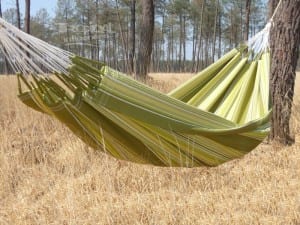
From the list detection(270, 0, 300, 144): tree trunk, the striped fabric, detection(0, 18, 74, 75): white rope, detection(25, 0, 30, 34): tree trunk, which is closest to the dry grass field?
detection(270, 0, 300, 144): tree trunk

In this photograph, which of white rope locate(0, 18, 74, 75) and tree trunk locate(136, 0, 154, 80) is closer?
white rope locate(0, 18, 74, 75)

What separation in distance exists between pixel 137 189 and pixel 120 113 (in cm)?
75

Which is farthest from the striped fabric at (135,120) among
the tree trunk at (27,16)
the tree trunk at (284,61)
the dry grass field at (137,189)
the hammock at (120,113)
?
the tree trunk at (27,16)

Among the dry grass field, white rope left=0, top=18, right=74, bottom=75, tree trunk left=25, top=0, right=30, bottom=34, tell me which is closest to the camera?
white rope left=0, top=18, right=74, bottom=75

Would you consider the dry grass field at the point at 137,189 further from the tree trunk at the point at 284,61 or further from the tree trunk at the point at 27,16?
the tree trunk at the point at 27,16

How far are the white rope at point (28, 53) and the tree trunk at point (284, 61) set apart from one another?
148cm

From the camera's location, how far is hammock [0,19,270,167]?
3.84 ft

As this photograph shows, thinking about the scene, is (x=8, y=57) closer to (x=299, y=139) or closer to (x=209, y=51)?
(x=299, y=139)

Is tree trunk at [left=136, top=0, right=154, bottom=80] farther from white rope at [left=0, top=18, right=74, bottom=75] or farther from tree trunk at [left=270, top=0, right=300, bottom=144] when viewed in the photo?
white rope at [left=0, top=18, right=74, bottom=75]

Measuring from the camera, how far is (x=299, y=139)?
2.41 meters

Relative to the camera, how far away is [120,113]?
4.14 ft

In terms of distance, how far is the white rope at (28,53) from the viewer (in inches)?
44.9

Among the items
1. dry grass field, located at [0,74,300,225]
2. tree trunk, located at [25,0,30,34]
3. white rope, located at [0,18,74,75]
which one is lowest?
dry grass field, located at [0,74,300,225]

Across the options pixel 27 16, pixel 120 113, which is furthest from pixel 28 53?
pixel 27 16
